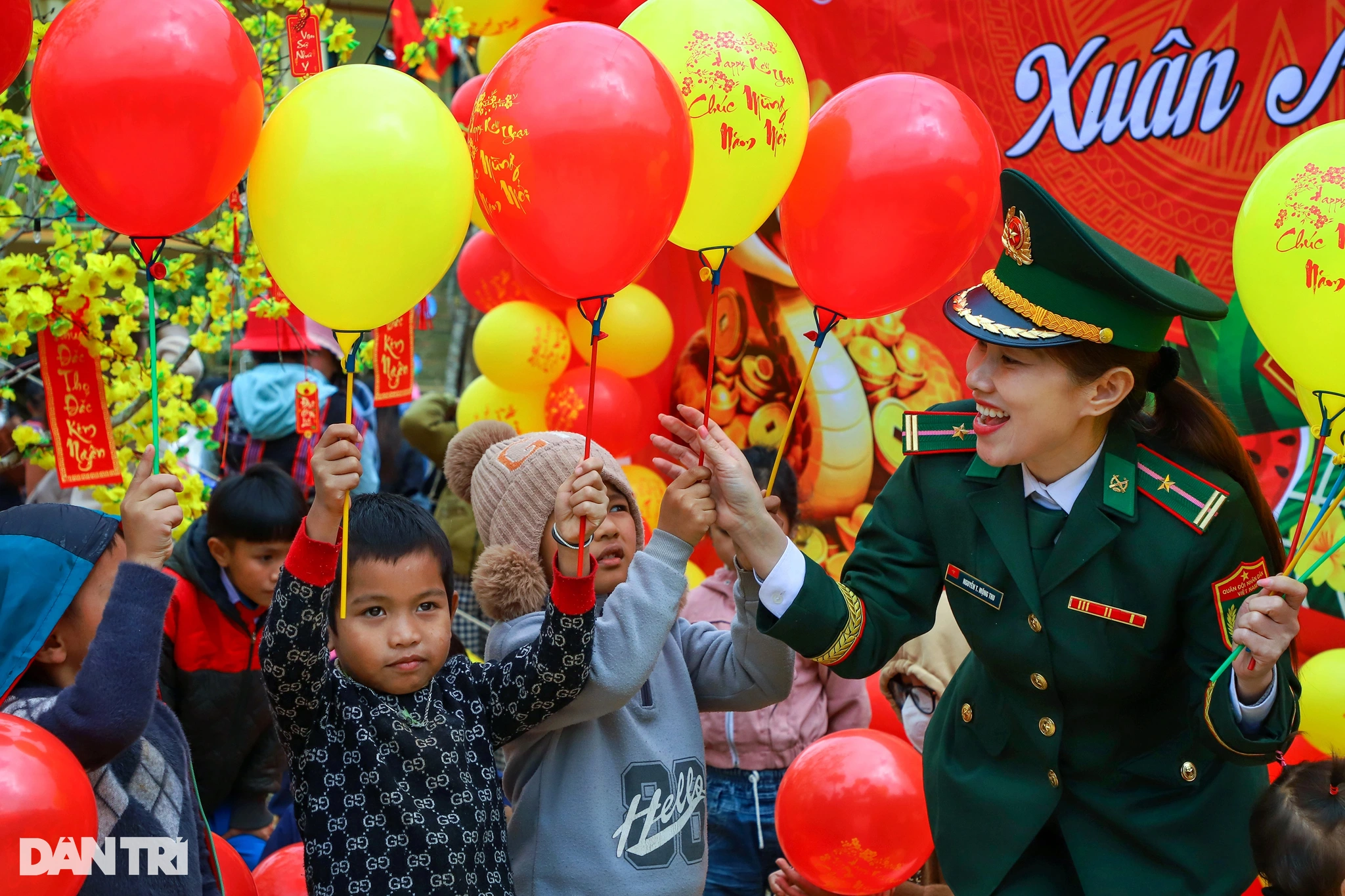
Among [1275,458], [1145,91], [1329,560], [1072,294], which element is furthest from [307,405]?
[1329,560]

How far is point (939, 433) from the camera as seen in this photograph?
94.7 inches

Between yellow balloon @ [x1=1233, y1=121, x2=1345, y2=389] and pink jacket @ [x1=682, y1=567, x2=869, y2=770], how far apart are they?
1662 millimetres

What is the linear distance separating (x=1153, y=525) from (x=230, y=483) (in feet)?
8.43

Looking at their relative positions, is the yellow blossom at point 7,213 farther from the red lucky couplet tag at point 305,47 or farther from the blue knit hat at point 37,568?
the blue knit hat at point 37,568

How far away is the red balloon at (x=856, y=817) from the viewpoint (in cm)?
293

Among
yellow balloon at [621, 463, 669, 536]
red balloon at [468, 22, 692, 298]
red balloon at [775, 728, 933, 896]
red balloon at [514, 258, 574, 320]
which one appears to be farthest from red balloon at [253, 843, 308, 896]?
red balloon at [514, 258, 574, 320]

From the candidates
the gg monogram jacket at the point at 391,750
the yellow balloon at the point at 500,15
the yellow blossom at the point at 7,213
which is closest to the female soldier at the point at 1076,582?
the gg monogram jacket at the point at 391,750

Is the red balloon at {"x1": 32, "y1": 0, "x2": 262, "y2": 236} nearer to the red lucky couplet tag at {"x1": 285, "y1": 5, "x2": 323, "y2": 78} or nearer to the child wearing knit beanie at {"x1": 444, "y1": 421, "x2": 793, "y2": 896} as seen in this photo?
the red lucky couplet tag at {"x1": 285, "y1": 5, "x2": 323, "y2": 78}

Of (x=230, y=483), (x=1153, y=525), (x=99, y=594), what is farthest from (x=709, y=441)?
(x=230, y=483)

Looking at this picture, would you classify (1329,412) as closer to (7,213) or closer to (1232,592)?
(1232,592)

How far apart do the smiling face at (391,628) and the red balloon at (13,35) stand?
4.16 ft

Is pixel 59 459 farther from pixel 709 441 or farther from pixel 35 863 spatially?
pixel 709 441

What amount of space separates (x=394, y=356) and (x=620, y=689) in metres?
1.97

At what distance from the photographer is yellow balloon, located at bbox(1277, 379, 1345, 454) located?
2045 mm
